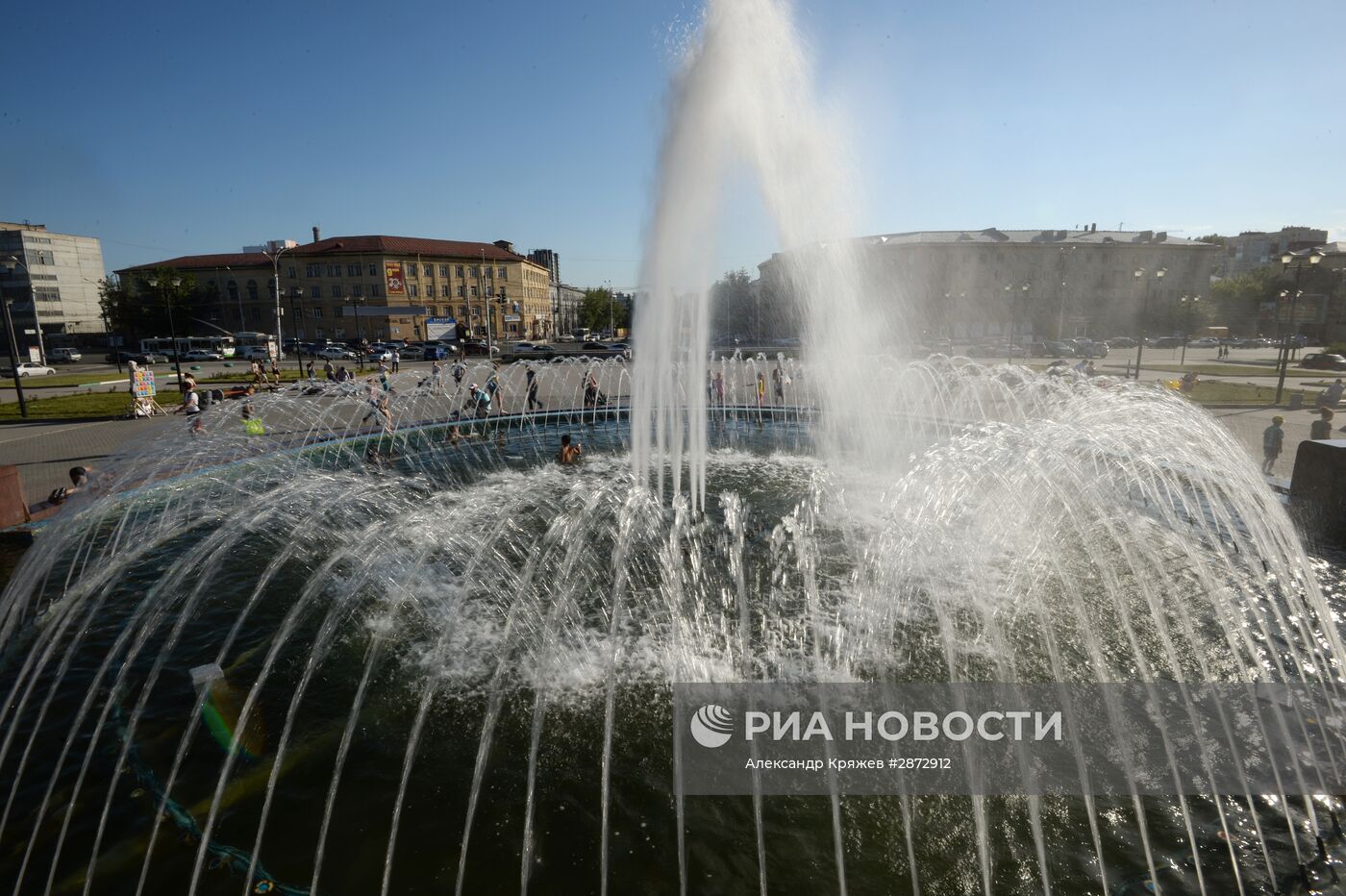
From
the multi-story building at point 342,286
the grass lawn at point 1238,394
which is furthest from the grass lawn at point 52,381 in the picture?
the grass lawn at point 1238,394

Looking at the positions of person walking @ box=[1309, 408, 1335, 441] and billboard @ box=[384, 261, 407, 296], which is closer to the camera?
person walking @ box=[1309, 408, 1335, 441]

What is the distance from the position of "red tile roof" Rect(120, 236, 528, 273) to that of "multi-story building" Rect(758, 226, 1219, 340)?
42.6m

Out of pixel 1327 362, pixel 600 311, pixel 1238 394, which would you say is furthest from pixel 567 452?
pixel 600 311

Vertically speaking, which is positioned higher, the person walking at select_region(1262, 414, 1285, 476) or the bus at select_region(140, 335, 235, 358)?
the bus at select_region(140, 335, 235, 358)

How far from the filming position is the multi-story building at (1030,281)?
68.1 metres

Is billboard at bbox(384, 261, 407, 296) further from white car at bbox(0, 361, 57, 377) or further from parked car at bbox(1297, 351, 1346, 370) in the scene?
parked car at bbox(1297, 351, 1346, 370)

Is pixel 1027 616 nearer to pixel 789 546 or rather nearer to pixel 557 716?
pixel 789 546

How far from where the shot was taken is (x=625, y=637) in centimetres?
682

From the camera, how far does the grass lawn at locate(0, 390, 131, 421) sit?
861 inches

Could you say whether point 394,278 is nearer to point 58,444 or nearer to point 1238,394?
point 58,444

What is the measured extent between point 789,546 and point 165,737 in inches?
299

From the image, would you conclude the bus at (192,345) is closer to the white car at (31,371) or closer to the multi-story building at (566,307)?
the white car at (31,371)
